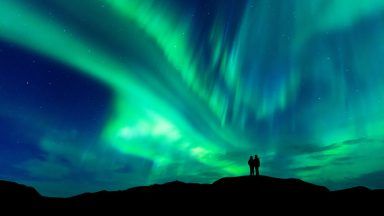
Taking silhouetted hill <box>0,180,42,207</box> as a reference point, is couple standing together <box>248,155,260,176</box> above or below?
above

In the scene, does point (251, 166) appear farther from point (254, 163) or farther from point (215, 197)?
point (215, 197)

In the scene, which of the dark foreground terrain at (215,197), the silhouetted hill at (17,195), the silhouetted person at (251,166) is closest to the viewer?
the dark foreground terrain at (215,197)

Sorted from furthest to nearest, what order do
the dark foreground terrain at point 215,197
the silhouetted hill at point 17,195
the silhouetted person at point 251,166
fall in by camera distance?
the silhouetted person at point 251,166
the silhouetted hill at point 17,195
the dark foreground terrain at point 215,197

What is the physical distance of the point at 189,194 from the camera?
40156mm

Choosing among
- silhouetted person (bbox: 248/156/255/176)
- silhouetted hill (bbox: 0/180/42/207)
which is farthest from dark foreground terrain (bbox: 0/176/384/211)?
silhouetted person (bbox: 248/156/255/176)

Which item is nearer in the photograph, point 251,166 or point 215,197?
point 215,197

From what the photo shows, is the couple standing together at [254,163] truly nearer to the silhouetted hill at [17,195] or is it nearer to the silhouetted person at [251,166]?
the silhouetted person at [251,166]

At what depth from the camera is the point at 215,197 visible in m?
38.8

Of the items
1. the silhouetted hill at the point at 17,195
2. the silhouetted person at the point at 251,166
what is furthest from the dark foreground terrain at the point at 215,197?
the silhouetted person at the point at 251,166

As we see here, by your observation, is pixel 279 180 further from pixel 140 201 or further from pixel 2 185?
pixel 2 185

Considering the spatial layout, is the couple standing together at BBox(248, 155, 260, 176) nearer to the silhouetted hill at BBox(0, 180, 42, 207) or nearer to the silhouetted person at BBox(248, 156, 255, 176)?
the silhouetted person at BBox(248, 156, 255, 176)

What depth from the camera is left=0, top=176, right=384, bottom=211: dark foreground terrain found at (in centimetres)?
3809

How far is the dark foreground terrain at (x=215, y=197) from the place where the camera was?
1500 inches

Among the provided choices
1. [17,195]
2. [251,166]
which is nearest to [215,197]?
[251,166]
